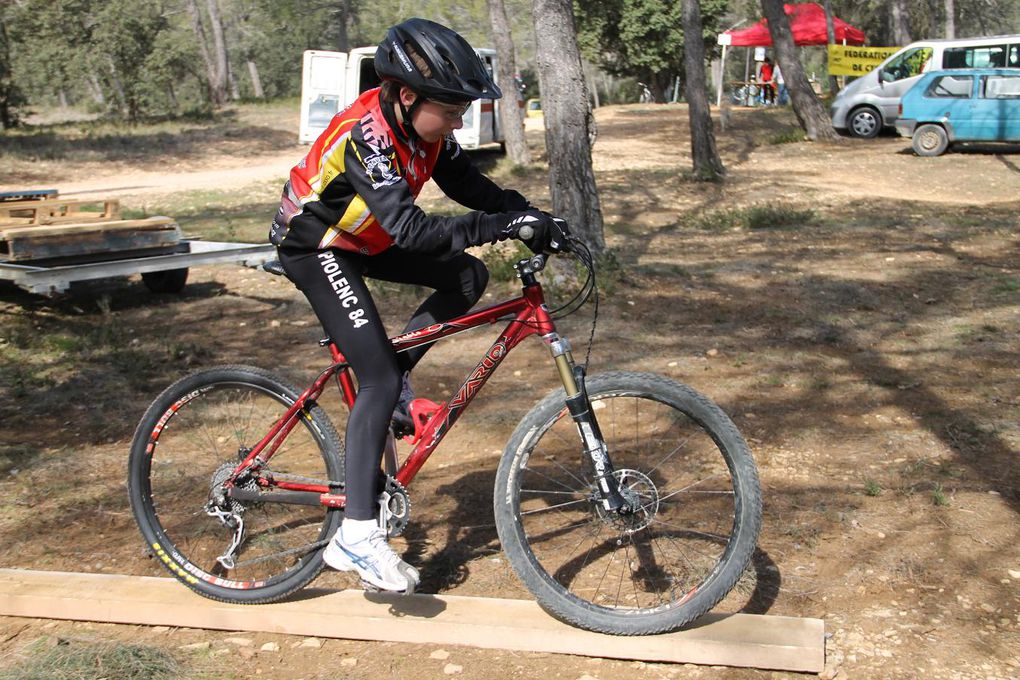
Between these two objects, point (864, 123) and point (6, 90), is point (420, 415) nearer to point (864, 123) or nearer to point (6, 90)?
point (864, 123)

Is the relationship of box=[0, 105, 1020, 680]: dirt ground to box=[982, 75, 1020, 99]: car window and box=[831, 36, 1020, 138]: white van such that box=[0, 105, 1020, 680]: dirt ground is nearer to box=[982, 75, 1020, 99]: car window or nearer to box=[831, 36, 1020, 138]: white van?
box=[982, 75, 1020, 99]: car window

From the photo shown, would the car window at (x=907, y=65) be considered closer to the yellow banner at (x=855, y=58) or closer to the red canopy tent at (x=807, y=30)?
the yellow banner at (x=855, y=58)

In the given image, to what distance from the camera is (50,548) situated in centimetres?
459

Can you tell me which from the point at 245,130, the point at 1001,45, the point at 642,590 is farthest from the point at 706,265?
the point at 245,130

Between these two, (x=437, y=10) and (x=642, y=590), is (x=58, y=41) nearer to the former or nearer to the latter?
(x=437, y=10)

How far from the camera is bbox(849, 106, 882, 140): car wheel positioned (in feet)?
73.2

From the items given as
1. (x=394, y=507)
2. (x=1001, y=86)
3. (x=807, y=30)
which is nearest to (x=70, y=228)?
(x=394, y=507)

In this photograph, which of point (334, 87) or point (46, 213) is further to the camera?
point (334, 87)

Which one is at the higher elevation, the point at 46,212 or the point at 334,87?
the point at 334,87

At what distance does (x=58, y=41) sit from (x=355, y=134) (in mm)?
30494

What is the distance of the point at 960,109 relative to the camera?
1873 centimetres

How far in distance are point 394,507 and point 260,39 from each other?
206 ft

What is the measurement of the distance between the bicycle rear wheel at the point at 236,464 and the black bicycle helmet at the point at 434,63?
134 cm

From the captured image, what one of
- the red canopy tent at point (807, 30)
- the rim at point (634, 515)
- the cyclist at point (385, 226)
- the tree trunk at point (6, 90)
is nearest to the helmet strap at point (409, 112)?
the cyclist at point (385, 226)
